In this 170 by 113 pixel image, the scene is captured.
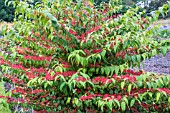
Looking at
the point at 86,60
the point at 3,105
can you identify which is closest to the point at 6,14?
the point at 3,105

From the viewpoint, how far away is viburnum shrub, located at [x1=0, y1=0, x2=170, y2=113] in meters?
2.45

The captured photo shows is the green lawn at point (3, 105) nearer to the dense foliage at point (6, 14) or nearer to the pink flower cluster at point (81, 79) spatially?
the pink flower cluster at point (81, 79)

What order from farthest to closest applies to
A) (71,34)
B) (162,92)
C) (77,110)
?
(77,110) < (71,34) < (162,92)

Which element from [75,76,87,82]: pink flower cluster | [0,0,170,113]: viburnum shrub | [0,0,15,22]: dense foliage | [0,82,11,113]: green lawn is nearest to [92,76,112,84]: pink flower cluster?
[0,0,170,113]: viburnum shrub

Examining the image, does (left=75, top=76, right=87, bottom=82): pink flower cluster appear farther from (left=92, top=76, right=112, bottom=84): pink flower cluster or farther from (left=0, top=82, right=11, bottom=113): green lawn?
(left=0, top=82, right=11, bottom=113): green lawn

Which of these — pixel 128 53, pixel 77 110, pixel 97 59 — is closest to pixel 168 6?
pixel 128 53

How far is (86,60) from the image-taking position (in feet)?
8.41

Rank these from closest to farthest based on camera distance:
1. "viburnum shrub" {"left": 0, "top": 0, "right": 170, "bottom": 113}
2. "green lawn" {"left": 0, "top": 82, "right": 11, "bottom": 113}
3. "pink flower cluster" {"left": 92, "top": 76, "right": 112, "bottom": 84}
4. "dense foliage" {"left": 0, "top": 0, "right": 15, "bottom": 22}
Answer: "viburnum shrub" {"left": 0, "top": 0, "right": 170, "bottom": 113} < "pink flower cluster" {"left": 92, "top": 76, "right": 112, "bottom": 84} < "green lawn" {"left": 0, "top": 82, "right": 11, "bottom": 113} < "dense foliage" {"left": 0, "top": 0, "right": 15, "bottom": 22}

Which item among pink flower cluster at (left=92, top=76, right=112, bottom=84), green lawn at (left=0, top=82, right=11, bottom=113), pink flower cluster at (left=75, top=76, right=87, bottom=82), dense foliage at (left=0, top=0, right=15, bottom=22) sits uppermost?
dense foliage at (left=0, top=0, right=15, bottom=22)

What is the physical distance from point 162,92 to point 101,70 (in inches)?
24.5

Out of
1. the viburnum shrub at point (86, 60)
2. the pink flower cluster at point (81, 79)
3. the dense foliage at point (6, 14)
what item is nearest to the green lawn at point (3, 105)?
the viburnum shrub at point (86, 60)

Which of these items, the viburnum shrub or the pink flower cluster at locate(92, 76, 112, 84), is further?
the pink flower cluster at locate(92, 76, 112, 84)

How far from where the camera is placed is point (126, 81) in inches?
96.6

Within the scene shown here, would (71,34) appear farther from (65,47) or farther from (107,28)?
(107,28)
